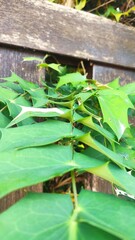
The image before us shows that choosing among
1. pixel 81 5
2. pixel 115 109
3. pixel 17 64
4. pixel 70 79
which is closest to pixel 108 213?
pixel 115 109

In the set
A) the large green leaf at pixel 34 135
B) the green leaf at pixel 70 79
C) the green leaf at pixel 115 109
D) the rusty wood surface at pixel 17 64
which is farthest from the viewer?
the rusty wood surface at pixel 17 64

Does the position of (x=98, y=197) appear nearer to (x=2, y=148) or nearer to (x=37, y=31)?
(x=2, y=148)

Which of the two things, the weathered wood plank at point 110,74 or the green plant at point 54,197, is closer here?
the green plant at point 54,197

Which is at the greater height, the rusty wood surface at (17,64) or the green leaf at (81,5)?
the green leaf at (81,5)

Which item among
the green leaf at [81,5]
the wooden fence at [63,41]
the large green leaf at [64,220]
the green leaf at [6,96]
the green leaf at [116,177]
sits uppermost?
the green leaf at [81,5]

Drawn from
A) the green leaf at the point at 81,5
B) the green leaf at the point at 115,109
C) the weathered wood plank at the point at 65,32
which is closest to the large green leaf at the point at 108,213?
the green leaf at the point at 115,109

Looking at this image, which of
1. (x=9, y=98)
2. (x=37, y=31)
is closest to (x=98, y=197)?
(x=9, y=98)

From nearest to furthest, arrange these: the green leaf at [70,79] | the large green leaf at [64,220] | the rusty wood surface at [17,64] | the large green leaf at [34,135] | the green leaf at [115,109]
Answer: the large green leaf at [64,220]
the large green leaf at [34,135]
the green leaf at [115,109]
the green leaf at [70,79]
the rusty wood surface at [17,64]

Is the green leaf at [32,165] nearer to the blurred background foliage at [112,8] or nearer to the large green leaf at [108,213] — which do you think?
the large green leaf at [108,213]

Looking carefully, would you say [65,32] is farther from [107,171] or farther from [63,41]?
[107,171]
